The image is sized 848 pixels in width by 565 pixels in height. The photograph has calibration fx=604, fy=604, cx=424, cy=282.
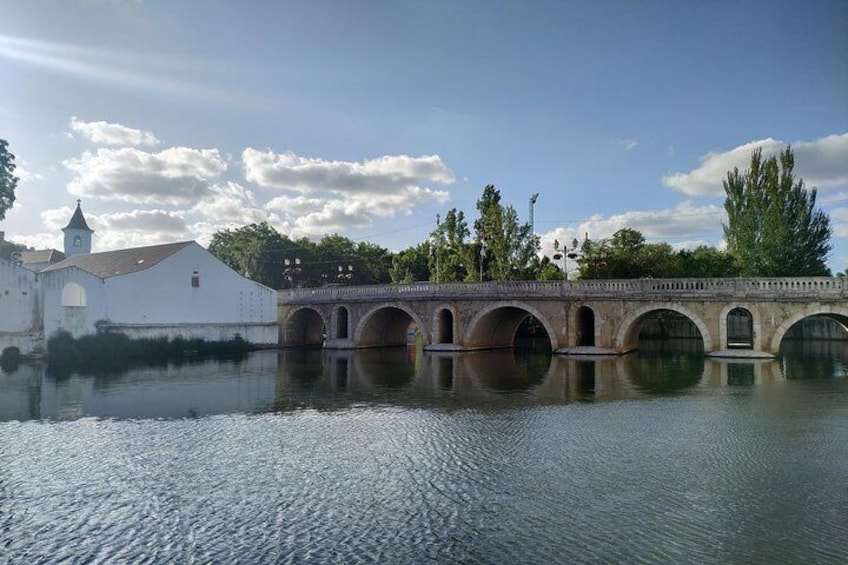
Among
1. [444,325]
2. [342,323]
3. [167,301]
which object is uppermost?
[167,301]

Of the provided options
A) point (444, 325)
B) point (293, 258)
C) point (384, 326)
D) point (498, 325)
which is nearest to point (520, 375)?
point (444, 325)

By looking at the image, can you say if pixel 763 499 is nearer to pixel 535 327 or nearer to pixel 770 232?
pixel 770 232

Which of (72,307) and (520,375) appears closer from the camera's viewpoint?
(520,375)

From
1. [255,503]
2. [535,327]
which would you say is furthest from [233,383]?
[535,327]

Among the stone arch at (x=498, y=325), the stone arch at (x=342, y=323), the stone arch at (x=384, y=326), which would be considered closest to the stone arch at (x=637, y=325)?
the stone arch at (x=498, y=325)

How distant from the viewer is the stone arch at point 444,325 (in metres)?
45.6

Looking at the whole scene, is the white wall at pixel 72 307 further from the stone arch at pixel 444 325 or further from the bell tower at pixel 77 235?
the bell tower at pixel 77 235

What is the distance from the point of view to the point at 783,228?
47.5m

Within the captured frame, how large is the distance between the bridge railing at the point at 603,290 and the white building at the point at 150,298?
5.75 metres

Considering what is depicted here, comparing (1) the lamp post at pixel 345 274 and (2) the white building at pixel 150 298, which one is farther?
(1) the lamp post at pixel 345 274

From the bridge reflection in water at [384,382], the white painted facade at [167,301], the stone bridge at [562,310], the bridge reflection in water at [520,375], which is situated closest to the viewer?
the bridge reflection in water at [384,382]

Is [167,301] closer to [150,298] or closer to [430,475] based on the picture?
[150,298]

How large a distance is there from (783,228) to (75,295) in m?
52.3

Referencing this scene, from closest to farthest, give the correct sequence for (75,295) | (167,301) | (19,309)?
(19,309) < (75,295) < (167,301)
